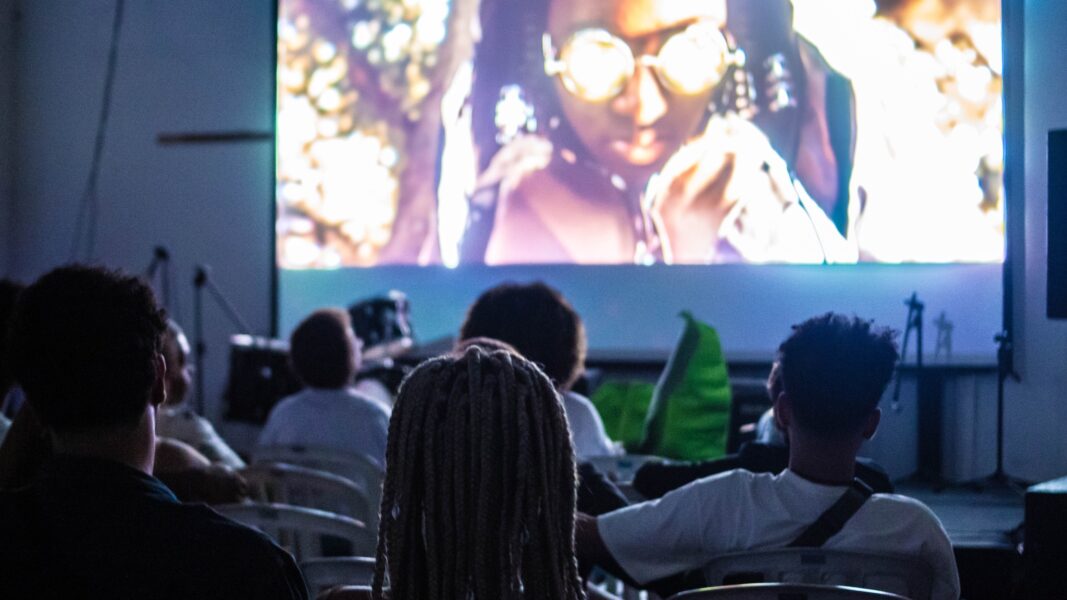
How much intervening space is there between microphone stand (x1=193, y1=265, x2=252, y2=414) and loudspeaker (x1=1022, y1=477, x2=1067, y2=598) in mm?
5626

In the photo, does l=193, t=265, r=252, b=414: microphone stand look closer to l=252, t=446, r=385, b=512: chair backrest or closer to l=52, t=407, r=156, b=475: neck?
l=252, t=446, r=385, b=512: chair backrest

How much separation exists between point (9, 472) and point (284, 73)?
213 inches

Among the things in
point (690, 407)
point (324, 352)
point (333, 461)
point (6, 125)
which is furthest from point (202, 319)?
point (690, 407)

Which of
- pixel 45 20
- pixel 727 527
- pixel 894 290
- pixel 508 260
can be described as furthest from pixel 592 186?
pixel 727 527

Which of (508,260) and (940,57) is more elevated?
(940,57)

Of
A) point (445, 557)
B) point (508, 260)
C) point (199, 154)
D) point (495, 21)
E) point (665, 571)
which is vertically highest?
point (495, 21)

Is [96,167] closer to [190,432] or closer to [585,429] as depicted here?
[190,432]

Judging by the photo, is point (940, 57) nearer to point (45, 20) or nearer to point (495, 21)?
point (495, 21)

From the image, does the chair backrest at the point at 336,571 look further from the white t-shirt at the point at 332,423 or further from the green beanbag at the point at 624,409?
the green beanbag at the point at 624,409

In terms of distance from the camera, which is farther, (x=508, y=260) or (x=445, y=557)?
(x=508, y=260)

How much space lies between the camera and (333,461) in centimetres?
315

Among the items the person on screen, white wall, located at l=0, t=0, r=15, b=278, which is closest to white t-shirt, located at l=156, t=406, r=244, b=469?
the person on screen

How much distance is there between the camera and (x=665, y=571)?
1928 mm

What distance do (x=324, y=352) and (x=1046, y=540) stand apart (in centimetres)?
212
